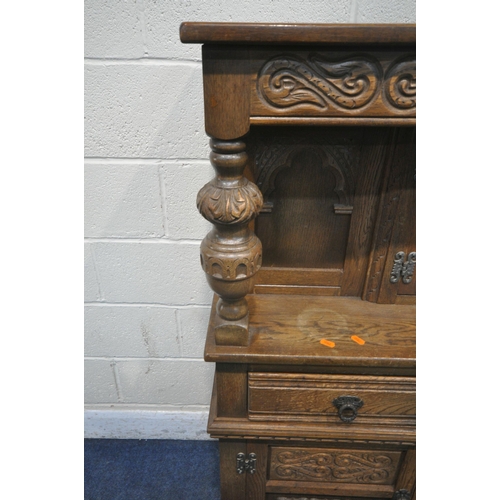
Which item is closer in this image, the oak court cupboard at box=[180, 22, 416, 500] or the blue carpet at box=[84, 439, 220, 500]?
the oak court cupboard at box=[180, 22, 416, 500]

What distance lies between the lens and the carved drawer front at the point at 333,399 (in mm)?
877

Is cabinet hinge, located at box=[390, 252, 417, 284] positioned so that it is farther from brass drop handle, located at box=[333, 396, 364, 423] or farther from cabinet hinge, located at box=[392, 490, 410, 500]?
cabinet hinge, located at box=[392, 490, 410, 500]

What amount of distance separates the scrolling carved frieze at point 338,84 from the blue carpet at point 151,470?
1.26 metres

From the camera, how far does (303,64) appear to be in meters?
0.64

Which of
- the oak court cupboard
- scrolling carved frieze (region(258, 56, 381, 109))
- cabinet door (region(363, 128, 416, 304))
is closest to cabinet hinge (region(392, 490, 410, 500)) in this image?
the oak court cupboard

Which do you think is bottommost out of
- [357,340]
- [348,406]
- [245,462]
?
[245,462]

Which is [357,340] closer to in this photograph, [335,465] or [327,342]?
[327,342]

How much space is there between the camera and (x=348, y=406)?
0.88m

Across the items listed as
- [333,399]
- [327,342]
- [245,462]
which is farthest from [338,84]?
[245,462]

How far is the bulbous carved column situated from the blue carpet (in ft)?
2.74

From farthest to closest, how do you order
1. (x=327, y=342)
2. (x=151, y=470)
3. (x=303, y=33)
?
(x=151, y=470)
(x=327, y=342)
(x=303, y=33)

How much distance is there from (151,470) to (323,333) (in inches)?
36.1

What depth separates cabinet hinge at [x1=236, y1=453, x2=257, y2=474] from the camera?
987mm

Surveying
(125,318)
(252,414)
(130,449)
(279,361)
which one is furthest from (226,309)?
(130,449)
